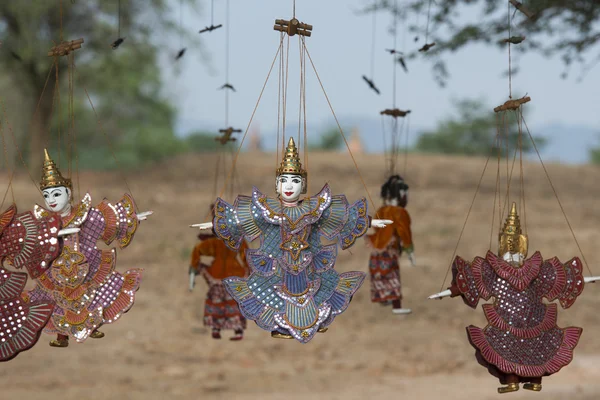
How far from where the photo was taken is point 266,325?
469 cm

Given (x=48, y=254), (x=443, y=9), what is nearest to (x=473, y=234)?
(x=443, y=9)

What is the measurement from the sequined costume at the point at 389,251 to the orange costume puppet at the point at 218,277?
37.0 inches

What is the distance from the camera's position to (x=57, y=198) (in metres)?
5.01

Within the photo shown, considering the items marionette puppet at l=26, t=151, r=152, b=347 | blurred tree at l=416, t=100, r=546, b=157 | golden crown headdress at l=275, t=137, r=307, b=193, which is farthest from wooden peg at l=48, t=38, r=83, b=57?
blurred tree at l=416, t=100, r=546, b=157

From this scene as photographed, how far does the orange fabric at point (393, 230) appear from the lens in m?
6.07

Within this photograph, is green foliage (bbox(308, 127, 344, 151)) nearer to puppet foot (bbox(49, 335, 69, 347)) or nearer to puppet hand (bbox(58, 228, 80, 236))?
puppet foot (bbox(49, 335, 69, 347))

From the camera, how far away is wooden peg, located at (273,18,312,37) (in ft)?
15.6

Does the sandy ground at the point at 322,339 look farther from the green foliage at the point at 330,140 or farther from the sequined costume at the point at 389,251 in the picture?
the green foliage at the point at 330,140

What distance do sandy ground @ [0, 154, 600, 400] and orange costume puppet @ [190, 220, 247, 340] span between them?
2117 mm

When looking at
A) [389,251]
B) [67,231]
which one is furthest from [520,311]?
[67,231]

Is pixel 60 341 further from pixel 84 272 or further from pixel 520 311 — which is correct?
pixel 520 311

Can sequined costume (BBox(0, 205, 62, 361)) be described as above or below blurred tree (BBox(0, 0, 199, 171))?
below

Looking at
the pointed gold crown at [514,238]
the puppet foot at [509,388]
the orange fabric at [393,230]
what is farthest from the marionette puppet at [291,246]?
the orange fabric at [393,230]

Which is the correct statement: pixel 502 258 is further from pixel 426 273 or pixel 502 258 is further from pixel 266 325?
pixel 426 273
